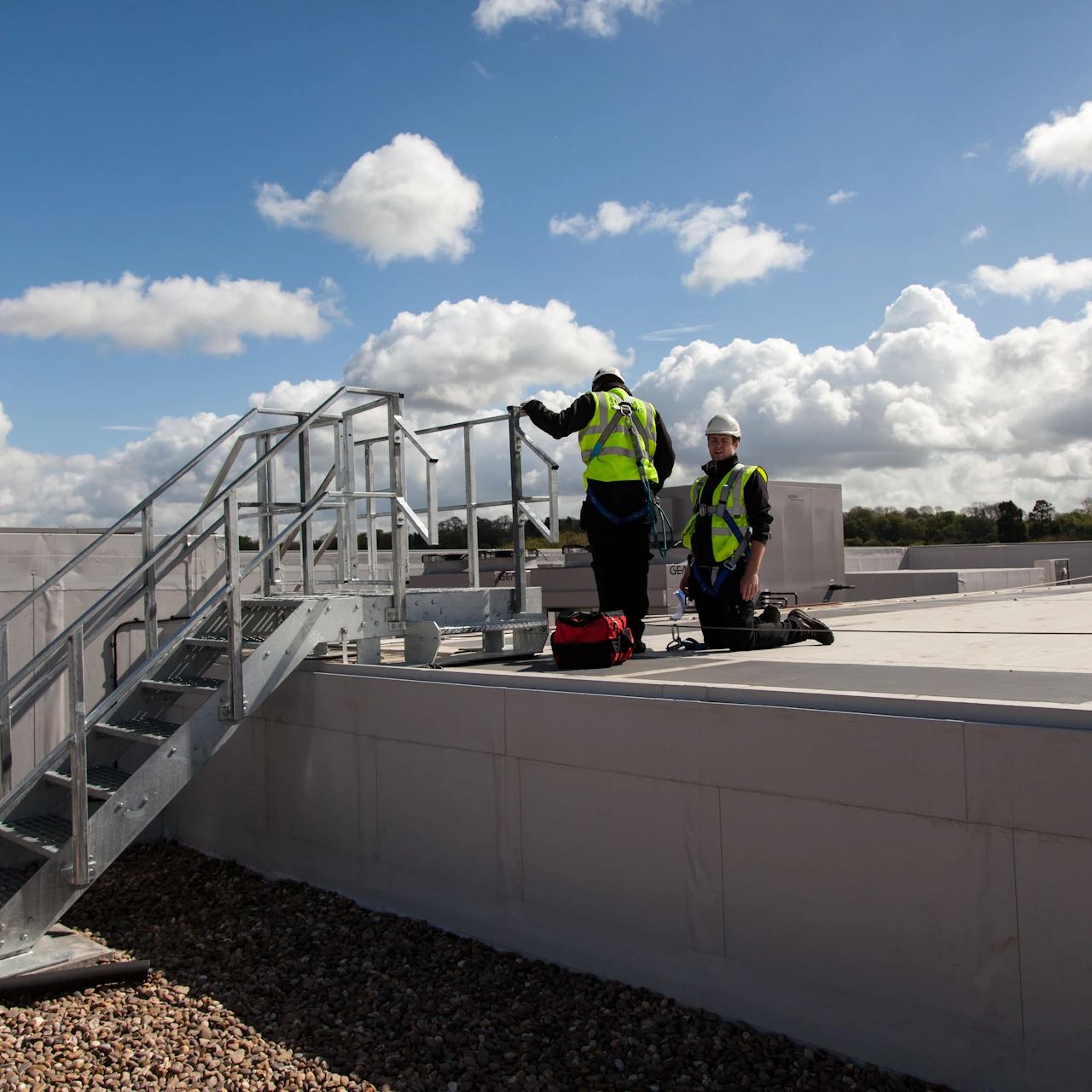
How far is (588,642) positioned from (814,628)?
75.6 inches

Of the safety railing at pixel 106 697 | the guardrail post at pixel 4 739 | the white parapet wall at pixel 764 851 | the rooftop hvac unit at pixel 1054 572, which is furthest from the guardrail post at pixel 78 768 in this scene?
the rooftop hvac unit at pixel 1054 572

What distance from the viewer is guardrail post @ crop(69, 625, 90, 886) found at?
509 cm

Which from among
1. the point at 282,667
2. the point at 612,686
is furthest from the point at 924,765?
the point at 282,667

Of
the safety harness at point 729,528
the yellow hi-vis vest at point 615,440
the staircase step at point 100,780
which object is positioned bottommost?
the staircase step at point 100,780

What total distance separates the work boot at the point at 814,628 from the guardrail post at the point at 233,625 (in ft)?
12.0

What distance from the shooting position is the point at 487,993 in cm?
491

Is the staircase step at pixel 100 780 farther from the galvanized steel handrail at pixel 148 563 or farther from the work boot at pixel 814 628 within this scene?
the work boot at pixel 814 628

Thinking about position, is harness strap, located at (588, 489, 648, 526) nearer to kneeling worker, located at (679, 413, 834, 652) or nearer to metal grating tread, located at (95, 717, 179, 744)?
kneeling worker, located at (679, 413, 834, 652)

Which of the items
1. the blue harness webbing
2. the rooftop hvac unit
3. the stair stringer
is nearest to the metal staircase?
the stair stringer

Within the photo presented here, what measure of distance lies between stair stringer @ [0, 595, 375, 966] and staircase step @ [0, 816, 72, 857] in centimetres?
13

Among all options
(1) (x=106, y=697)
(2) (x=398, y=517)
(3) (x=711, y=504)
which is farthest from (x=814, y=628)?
(1) (x=106, y=697)

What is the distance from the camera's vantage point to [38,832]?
5.63 m

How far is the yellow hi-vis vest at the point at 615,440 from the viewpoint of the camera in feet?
20.9

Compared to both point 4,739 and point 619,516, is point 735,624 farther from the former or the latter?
point 4,739
